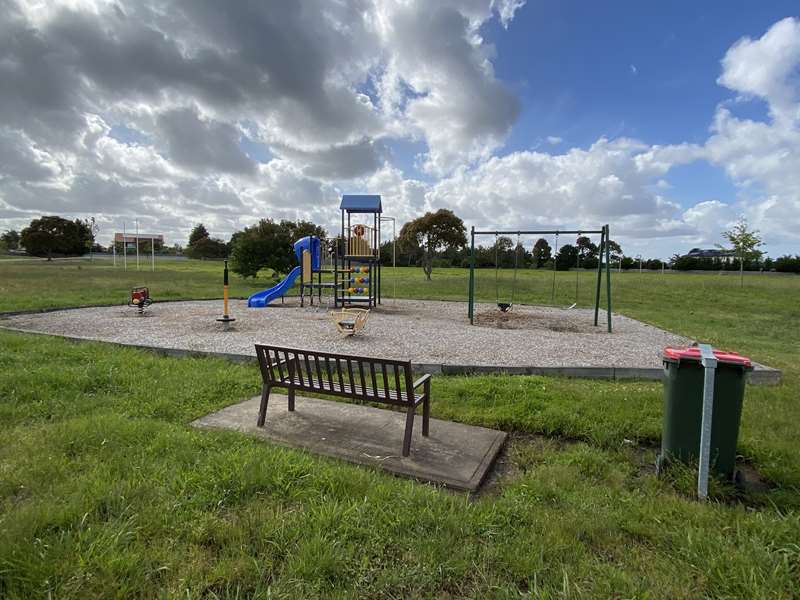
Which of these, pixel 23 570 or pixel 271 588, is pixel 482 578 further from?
pixel 23 570

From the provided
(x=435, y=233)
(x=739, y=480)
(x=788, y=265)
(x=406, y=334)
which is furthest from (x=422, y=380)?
(x=788, y=265)

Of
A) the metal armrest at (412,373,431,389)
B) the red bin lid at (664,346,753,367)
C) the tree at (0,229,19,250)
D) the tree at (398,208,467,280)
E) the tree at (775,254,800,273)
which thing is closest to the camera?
the red bin lid at (664,346,753,367)

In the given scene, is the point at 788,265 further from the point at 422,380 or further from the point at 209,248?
the point at 209,248

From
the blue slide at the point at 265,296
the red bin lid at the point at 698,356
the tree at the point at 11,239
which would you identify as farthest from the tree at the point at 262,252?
the tree at the point at 11,239

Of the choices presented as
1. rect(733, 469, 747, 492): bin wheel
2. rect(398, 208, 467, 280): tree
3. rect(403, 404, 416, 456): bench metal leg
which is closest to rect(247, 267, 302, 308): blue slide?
rect(403, 404, 416, 456): bench metal leg

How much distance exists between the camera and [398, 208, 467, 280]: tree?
1344 inches

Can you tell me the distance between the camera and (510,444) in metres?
3.94

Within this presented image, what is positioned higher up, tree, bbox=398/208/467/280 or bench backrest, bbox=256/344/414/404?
tree, bbox=398/208/467/280

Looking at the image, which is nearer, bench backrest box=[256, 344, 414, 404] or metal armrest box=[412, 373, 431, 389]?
bench backrest box=[256, 344, 414, 404]

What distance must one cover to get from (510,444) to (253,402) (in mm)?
2715

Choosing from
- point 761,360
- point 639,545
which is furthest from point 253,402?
point 761,360

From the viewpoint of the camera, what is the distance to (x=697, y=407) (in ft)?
10.3

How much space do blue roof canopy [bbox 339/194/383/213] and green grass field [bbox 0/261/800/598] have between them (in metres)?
10.3

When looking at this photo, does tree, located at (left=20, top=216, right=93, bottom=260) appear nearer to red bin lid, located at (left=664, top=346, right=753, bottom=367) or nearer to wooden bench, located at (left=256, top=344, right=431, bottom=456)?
wooden bench, located at (left=256, top=344, right=431, bottom=456)
